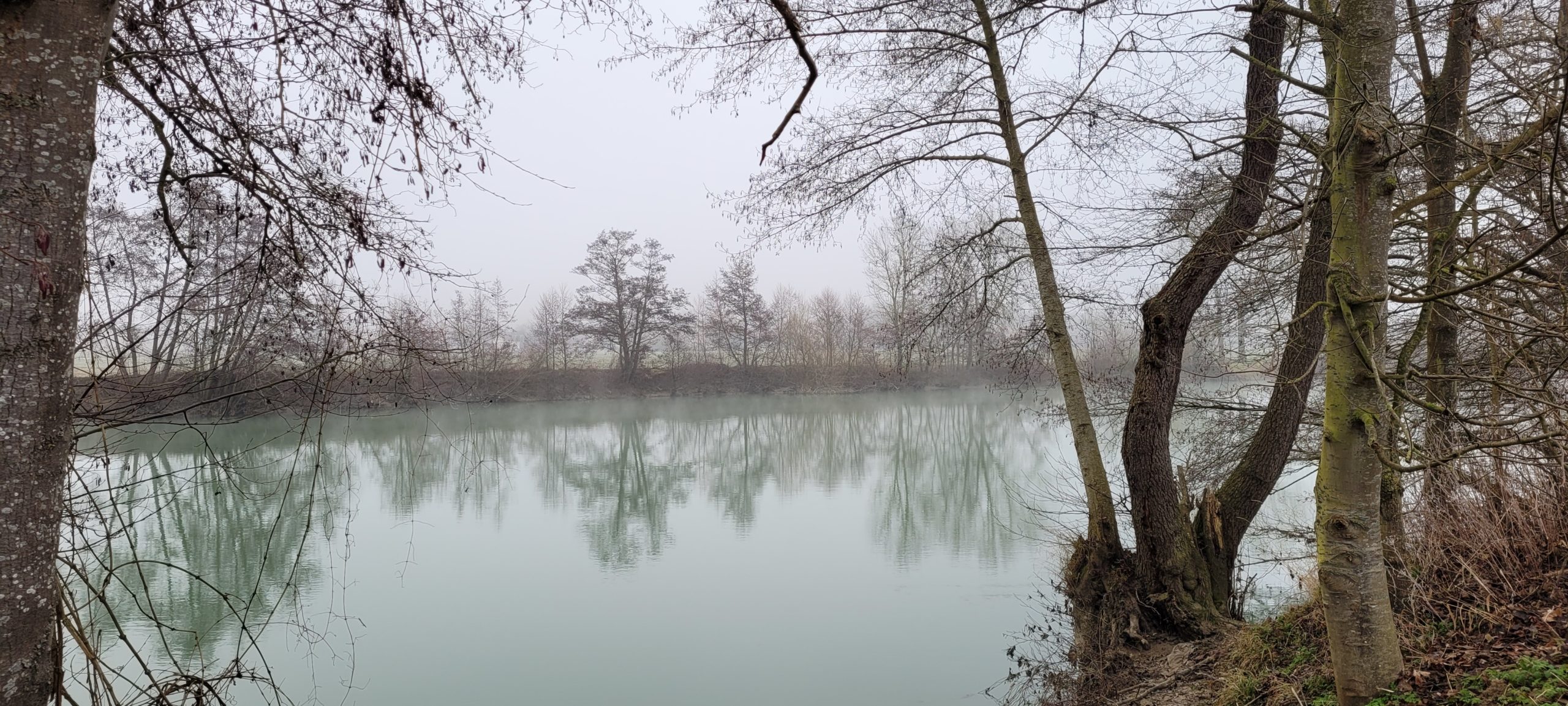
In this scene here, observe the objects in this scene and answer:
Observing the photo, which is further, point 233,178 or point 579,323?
point 579,323

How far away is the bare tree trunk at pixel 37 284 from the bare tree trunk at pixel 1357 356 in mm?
3299

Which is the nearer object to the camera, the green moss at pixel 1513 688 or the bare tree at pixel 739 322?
the green moss at pixel 1513 688

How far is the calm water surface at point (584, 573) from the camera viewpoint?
5.98m

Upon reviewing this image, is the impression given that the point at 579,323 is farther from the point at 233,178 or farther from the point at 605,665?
the point at 233,178

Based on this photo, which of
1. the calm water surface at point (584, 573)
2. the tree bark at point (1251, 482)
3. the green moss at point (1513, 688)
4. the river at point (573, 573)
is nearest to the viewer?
the green moss at point (1513, 688)

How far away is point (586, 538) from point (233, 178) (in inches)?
343

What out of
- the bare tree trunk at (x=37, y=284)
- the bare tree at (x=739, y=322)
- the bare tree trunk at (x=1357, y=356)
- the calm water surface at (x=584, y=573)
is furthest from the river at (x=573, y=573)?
the bare tree at (x=739, y=322)

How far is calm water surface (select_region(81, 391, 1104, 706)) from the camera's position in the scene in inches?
235

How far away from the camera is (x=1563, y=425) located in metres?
2.53

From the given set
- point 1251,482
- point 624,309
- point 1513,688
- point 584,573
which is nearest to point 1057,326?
point 1251,482

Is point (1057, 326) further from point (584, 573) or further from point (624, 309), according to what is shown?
point (624, 309)

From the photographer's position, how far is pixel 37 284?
1.45 metres

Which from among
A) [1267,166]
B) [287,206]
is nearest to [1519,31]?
[1267,166]

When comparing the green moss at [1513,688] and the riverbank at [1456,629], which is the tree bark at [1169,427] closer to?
the riverbank at [1456,629]
